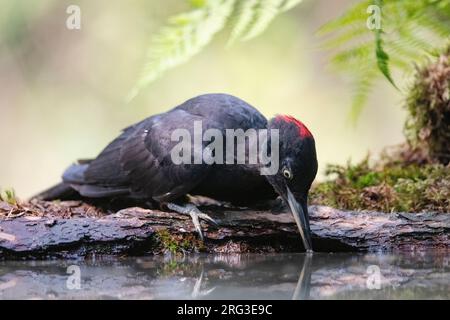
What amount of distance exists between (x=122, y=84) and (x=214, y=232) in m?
6.55

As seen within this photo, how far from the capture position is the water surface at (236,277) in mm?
3080

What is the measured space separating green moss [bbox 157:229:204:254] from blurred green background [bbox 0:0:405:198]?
5.85 metres

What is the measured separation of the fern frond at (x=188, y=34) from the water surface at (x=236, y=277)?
1.14m

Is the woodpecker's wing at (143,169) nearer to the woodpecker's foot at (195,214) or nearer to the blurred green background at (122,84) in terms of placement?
the woodpecker's foot at (195,214)

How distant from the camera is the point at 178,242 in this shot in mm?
4309

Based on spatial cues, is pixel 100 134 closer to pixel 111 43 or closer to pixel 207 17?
pixel 111 43

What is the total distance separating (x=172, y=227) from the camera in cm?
430

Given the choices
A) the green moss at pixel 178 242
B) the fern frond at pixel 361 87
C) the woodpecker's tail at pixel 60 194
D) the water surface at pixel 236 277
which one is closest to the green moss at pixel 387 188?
the fern frond at pixel 361 87

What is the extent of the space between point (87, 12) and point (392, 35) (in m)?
6.44

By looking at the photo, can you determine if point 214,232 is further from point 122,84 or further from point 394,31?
point 122,84

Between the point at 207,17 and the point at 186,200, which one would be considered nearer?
the point at 207,17

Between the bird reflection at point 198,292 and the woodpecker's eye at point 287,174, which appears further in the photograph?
the woodpecker's eye at point 287,174
